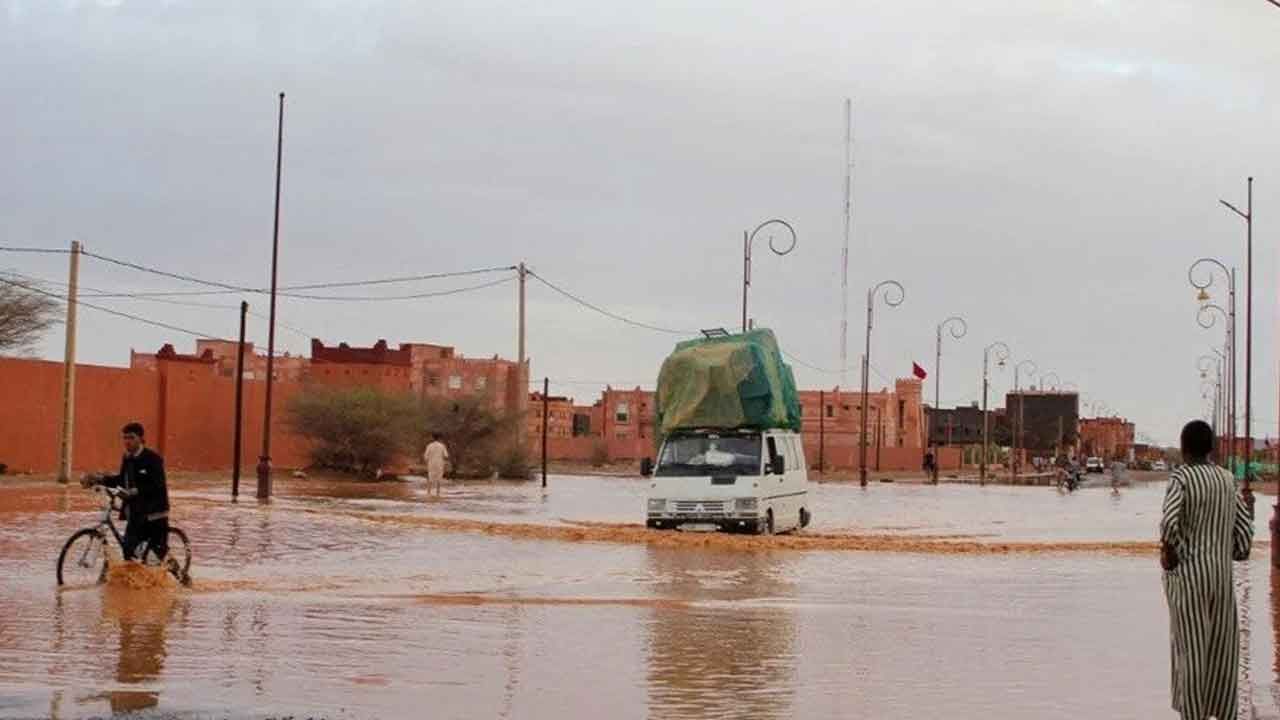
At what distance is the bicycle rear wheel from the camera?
19.2 m

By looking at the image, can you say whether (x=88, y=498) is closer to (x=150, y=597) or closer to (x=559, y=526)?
(x=559, y=526)

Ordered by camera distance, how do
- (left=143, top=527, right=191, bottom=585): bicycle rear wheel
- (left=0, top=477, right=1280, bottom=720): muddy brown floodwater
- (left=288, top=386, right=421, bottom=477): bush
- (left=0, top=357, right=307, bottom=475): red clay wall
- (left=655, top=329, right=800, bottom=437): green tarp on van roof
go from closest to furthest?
(left=0, top=477, right=1280, bottom=720): muddy brown floodwater → (left=143, top=527, right=191, bottom=585): bicycle rear wheel → (left=655, top=329, right=800, bottom=437): green tarp on van roof → (left=0, top=357, right=307, bottom=475): red clay wall → (left=288, top=386, right=421, bottom=477): bush

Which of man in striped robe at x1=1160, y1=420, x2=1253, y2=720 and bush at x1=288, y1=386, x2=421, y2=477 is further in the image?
bush at x1=288, y1=386, x2=421, y2=477

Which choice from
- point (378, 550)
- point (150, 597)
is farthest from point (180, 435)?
point (150, 597)

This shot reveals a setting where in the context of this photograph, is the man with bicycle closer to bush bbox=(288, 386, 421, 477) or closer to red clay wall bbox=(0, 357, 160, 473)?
red clay wall bbox=(0, 357, 160, 473)

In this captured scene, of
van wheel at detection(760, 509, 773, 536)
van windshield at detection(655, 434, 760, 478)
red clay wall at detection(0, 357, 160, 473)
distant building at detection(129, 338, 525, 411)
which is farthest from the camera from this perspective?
distant building at detection(129, 338, 525, 411)

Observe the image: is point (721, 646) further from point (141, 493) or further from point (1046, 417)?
point (1046, 417)

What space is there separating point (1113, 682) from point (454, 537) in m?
19.2

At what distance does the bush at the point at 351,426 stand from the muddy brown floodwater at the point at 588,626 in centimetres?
3248

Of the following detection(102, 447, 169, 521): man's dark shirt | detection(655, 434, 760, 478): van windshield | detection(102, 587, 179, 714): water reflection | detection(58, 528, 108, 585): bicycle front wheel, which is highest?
detection(655, 434, 760, 478): van windshield

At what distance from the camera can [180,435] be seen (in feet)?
213

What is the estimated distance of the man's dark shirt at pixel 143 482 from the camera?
18672mm

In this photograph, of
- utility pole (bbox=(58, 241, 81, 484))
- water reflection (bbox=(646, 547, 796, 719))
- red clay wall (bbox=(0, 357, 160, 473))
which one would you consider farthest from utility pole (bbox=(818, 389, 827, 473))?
water reflection (bbox=(646, 547, 796, 719))

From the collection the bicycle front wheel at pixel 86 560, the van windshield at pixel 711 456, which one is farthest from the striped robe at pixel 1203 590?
the van windshield at pixel 711 456
